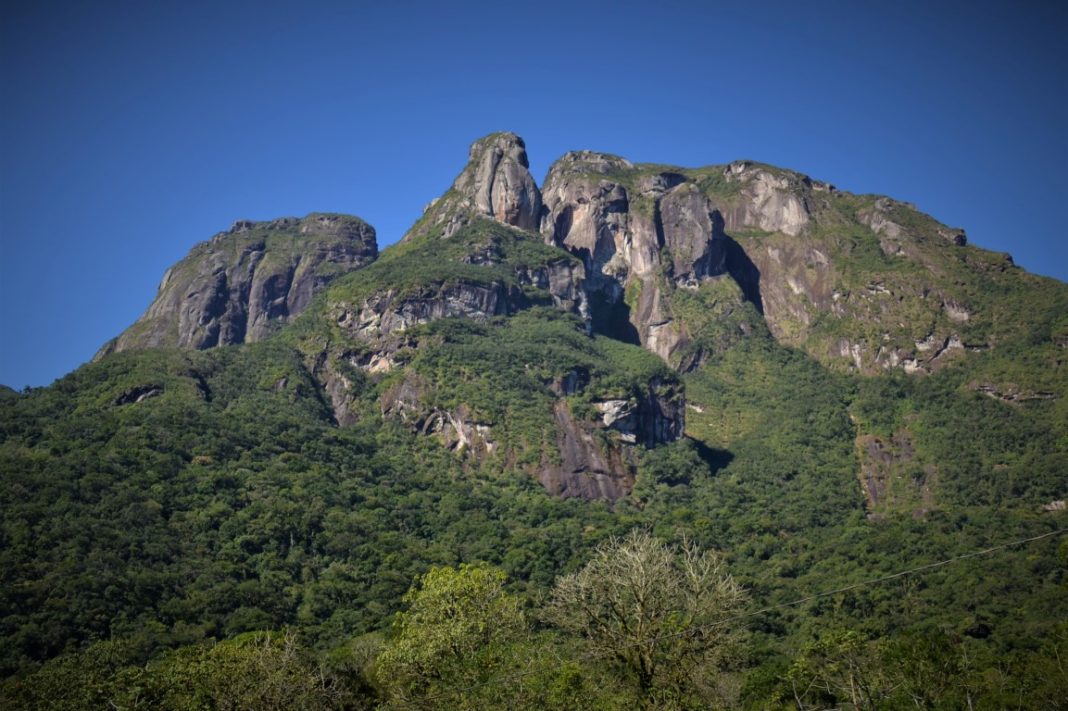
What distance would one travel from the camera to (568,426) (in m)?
124

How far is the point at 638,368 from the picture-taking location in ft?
474

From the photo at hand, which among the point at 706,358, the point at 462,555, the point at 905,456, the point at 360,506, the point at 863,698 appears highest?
the point at 706,358

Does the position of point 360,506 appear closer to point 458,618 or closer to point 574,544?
point 574,544

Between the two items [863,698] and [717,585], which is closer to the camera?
[717,585]

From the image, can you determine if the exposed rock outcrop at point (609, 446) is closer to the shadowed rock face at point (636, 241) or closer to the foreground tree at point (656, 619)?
the shadowed rock face at point (636, 241)

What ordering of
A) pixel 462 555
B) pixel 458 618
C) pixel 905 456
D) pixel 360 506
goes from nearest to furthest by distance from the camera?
pixel 458 618
pixel 462 555
pixel 360 506
pixel 905 456

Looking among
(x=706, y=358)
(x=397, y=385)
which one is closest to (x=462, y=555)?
(x=397, y=385)

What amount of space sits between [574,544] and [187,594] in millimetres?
38407

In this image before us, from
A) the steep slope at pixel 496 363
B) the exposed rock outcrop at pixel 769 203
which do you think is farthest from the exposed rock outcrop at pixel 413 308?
the exposed rock outcrop at pixel 769 203

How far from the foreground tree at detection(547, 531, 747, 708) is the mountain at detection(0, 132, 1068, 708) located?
27.4m

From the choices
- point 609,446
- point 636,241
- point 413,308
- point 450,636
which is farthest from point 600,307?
point 450,636

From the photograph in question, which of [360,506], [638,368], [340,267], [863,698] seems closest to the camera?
[863,698]

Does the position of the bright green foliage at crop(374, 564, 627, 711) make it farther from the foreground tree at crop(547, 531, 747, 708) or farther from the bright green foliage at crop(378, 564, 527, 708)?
the foreground tree at crop(547, 531, 747, 708)

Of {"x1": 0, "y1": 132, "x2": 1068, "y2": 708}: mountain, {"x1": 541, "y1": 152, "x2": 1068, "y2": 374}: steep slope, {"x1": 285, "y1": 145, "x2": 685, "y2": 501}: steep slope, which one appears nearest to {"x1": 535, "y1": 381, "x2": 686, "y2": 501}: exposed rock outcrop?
{"x1": 285, "y1": 145, "x2": 685, "y2": 501}: steep slope
